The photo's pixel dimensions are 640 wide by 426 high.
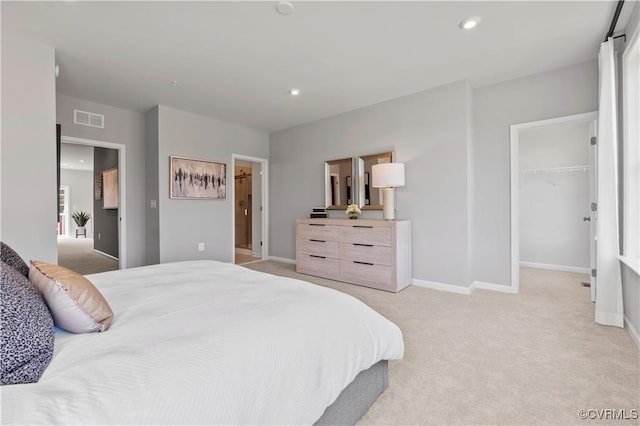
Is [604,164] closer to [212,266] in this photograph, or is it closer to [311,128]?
[212,266]

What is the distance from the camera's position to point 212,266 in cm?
210

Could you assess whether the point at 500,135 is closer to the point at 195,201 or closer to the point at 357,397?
the point at 357,397

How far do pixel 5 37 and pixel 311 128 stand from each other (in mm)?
3545

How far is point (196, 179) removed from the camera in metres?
4.46

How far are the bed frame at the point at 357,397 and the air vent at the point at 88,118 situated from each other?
15.3ft

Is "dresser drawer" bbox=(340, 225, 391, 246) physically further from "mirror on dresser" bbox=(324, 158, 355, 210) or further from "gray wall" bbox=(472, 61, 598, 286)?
"gray wall" bbox=(472, 61, 598, 286)

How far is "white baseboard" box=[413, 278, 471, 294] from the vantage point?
131 inches

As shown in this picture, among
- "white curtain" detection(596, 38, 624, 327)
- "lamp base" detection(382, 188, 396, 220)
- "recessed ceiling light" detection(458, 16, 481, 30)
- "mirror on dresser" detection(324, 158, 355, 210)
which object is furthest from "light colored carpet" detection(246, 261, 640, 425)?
"recessed ceiling light" detection(458, 16, 481, 30)

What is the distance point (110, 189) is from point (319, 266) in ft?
15.2

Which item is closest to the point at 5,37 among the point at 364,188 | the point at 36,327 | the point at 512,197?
the point at 36,327

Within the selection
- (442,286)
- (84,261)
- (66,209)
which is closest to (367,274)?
(442,286)

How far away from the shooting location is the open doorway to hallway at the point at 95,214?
5457mm

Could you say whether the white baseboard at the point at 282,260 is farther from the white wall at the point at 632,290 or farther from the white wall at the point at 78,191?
the white wall at the point at 78,191

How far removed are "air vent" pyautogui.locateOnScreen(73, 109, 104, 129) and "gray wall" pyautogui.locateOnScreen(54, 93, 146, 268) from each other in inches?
1.9
